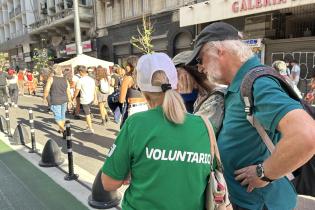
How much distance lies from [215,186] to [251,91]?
1.73 feet

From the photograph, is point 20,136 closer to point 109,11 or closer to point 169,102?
point 169,102

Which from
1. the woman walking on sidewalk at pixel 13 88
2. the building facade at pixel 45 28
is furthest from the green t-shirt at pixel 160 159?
the building facade at pixel 45 28

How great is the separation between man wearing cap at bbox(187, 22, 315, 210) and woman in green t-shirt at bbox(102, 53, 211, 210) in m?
0.17

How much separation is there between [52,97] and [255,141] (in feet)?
23.4

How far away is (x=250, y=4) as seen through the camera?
13.4m

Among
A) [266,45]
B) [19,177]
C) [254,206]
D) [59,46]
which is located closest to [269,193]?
[254,206]

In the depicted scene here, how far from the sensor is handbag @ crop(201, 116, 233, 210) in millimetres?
1692

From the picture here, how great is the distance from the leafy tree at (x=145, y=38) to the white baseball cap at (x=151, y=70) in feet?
57.5

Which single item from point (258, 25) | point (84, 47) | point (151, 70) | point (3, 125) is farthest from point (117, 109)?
point (84, 47)

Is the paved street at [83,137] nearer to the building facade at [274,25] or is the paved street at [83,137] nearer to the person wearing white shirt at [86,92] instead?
the person wearing white shirt at [86,92]

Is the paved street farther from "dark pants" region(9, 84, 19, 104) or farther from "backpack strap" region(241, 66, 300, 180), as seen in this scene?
"backpack strap" region(241, 66, 300, 180)

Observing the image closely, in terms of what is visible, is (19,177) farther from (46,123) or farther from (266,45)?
(266,45)

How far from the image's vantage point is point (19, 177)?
5.38m

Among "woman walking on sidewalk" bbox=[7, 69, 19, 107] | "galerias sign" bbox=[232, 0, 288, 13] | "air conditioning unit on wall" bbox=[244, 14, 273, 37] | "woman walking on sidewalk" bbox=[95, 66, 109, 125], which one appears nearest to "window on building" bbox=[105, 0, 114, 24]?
"woman walking on sidewalk" bbox=[7, 69, 19, 107]
